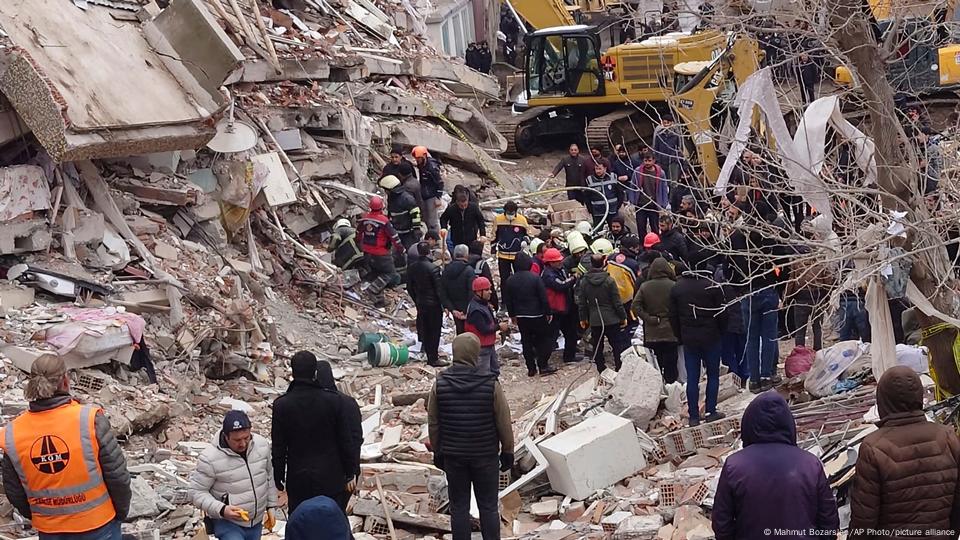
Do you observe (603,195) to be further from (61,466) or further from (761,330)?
(61,466)

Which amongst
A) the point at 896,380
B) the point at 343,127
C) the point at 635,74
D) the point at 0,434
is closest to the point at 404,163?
the point at 343,127

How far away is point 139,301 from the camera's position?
12.8 meters

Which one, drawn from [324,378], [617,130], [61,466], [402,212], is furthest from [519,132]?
[61,466]

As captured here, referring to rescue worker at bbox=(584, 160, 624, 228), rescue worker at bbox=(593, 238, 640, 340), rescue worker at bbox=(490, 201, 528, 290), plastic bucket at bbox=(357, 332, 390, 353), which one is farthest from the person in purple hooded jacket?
rescue worker at bbox=(584, 160, 624, 228)

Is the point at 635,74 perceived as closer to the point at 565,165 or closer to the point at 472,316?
the point at 565,165

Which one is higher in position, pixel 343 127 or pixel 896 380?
pixel 343 127

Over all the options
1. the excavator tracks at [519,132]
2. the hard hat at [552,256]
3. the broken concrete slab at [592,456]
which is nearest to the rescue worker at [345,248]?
the hard hat at [552,256]

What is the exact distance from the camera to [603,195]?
18.9 meters

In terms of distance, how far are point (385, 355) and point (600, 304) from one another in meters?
2.62

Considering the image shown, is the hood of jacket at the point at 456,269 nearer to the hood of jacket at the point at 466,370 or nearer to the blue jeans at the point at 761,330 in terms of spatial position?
the blue jeans at the point at 761,330

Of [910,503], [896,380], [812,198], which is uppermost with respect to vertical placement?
[812,198]

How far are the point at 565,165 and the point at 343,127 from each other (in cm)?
330

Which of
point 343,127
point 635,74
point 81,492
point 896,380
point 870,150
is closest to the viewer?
point 896,380

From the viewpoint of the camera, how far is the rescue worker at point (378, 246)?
15820mm
